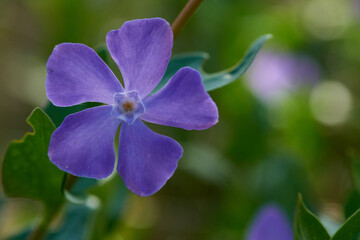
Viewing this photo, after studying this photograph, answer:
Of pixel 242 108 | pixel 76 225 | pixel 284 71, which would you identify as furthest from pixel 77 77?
pixel 284 71

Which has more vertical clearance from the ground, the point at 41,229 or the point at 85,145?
the point at 85,145

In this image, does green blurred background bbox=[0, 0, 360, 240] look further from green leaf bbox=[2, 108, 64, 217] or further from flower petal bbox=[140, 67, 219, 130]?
flower petal bbox=[140, 67, 219, 130]

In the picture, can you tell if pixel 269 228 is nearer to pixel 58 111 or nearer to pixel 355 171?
pixel 355 171

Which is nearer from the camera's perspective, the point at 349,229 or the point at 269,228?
the point at 349,229

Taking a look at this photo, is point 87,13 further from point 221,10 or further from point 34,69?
point 221,10

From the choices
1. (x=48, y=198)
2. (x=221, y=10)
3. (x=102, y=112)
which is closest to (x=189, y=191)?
(x=221, y=10)

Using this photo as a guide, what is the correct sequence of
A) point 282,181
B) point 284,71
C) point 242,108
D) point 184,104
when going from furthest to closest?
point 284,71 → point 242,108 → point 282,181 → point 184,104

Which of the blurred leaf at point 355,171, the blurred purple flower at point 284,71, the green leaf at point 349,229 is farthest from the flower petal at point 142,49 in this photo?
the blurred purple flower at point 284,71
